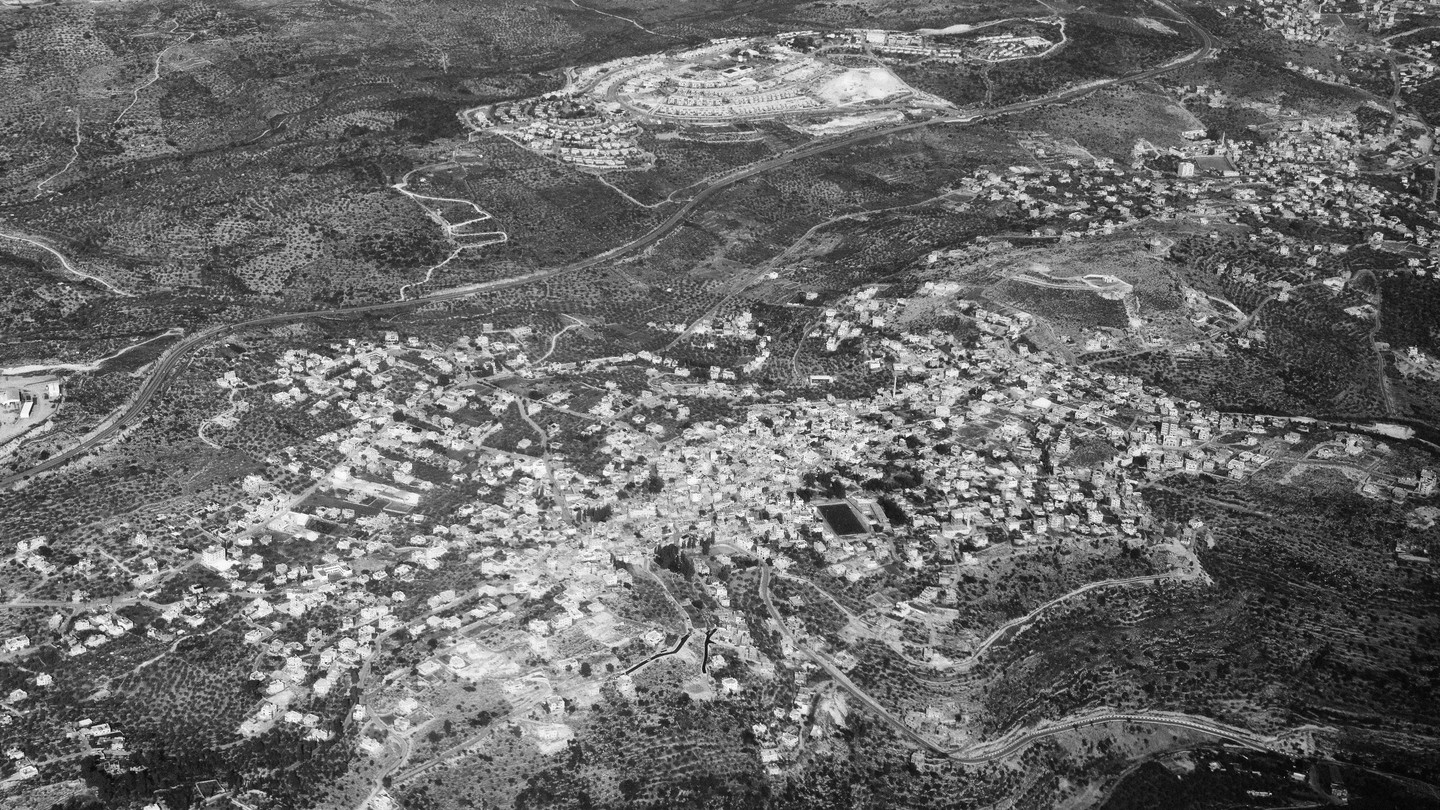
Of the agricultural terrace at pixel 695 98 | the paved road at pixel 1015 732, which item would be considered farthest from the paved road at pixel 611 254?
the paved road at pixel 1015 732

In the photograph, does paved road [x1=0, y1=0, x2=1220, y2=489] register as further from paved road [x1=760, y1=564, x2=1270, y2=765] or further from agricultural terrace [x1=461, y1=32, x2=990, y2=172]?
paved road [x1=760, y1=564, x2=1270, y2=765]

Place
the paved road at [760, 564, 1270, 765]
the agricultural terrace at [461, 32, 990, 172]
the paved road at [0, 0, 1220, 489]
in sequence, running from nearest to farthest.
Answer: the paved road at [760, 564, 1270, 765] → the paved road at [0, 0, 1220, 489] → the agricultural terrace at [461, 32, 990, 172]

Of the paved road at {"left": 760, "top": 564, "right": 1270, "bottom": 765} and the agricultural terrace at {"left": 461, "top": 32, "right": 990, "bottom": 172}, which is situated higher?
the agricultural terrace at {"left": 461, "top": 32, "right": 990, "bottom": 172}

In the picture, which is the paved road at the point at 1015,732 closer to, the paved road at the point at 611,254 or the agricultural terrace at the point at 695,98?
the paved road at the point at 611,254

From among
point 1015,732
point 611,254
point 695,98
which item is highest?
point 695,98

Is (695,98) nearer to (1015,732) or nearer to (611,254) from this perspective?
(611,254)

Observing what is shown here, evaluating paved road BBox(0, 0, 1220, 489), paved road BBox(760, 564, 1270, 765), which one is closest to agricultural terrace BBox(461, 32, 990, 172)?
paved road BBox(0, 0, 1220, 489)

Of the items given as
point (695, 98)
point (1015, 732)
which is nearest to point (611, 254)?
point (695, 98)

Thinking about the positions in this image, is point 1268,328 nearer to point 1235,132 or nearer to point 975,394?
point 975,394

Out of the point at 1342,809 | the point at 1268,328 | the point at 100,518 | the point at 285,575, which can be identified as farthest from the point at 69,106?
the point at 1342,809
